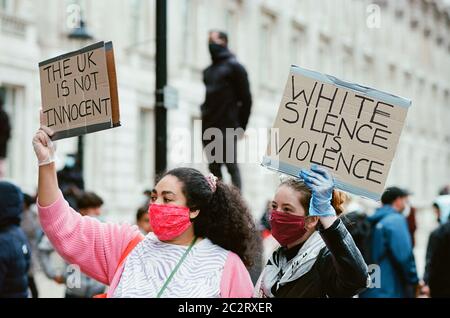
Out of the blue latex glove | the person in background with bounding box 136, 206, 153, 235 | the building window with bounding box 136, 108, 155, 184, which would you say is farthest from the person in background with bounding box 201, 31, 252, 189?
the building window with bounding box 136, 108, 155, 184

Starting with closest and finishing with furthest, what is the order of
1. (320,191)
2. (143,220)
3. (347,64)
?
(320,191), (143,220), (347,64)

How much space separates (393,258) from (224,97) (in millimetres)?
2168

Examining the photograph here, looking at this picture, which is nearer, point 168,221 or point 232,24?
point 168,221

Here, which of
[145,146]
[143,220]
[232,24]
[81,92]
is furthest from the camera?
[232,24]

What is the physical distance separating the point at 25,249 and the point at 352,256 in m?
3.17

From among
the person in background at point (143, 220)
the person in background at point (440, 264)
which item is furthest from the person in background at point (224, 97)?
the person in background at point (440, 264)

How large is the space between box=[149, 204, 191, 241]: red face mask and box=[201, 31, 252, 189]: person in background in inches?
200

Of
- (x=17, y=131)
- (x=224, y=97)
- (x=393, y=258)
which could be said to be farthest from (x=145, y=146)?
(x=393, y=258)

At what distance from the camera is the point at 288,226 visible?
3943mm

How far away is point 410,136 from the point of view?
1779 inches

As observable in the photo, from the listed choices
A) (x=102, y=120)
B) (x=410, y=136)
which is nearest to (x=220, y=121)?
(x=102, y=120)

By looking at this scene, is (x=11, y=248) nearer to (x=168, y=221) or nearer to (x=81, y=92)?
(x=81, y=92)

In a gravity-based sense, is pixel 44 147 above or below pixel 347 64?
below

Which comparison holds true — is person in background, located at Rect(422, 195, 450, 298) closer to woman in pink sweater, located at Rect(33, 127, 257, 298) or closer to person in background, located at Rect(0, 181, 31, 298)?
person in background, located at Rect(0, 181, 31, 298)
